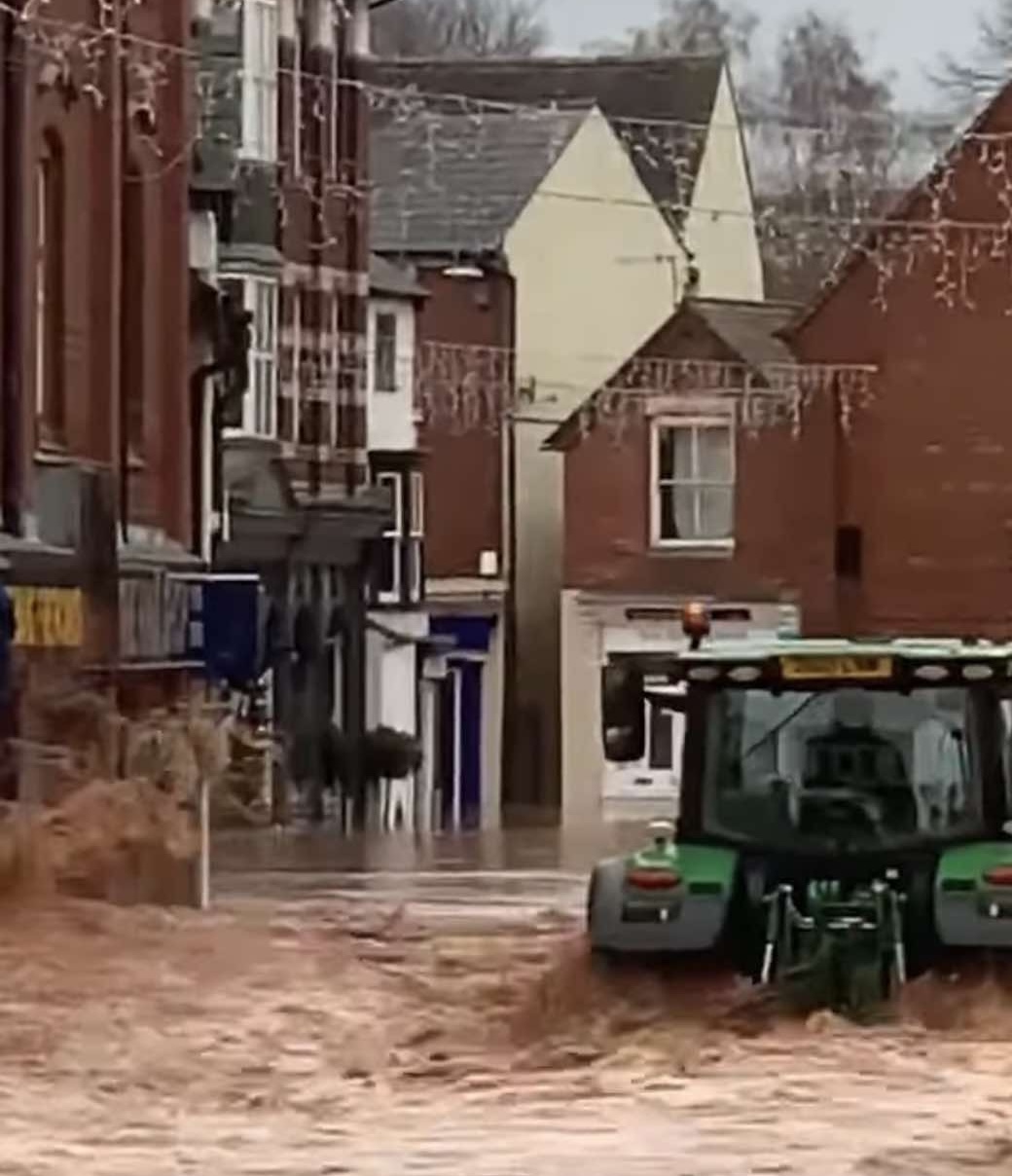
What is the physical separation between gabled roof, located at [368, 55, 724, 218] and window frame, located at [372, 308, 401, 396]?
799cm

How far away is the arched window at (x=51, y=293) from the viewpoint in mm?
32031

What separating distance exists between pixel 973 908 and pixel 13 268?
1423 cm

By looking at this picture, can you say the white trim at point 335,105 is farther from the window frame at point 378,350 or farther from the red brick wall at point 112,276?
the red brick wall at point 112,276

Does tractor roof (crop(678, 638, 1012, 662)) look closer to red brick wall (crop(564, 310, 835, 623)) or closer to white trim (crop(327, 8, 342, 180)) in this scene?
white trim (crop(327, 8, 342, 180))

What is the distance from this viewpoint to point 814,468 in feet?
167

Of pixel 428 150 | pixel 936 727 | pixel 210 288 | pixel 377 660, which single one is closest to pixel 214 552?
pixel 210 288

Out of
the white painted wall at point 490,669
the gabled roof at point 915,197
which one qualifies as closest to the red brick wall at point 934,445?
the gabled roof at point 915,197

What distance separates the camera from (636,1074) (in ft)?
55.4

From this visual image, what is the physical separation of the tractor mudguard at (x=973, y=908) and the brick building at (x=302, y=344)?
2896cm

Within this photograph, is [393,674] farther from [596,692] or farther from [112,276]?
[112,276]

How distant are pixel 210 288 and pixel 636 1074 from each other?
87.0ft

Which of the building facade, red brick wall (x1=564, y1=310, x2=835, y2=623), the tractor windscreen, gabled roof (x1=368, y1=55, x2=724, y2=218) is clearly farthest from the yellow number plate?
gabled roof (x1=368, y1=55, x2=724, y2=218)

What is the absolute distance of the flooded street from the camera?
14.5 metres

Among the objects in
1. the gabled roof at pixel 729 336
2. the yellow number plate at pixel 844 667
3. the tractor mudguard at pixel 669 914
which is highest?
the gabled roof at pixel 729 336
